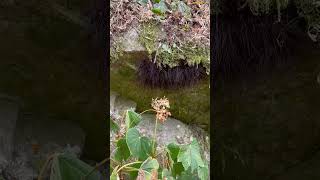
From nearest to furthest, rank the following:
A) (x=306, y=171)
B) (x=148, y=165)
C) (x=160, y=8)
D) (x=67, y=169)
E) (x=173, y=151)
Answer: (x=67, y=169)
(x=306, y=171)
(x=148, y=165)
(x=173, y=151)
(x=160, y=8)

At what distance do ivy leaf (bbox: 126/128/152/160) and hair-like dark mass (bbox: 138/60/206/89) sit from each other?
0.57 meters

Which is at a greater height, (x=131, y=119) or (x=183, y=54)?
(x=183, y=54)

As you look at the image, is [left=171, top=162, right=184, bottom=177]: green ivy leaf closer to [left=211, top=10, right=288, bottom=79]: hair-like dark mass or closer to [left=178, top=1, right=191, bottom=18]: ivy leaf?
[left=211, top=10, right=288, bottom=79]: hair-like dark mass

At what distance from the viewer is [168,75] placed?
1456 mm

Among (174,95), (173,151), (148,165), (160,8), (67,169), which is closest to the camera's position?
(67,169)

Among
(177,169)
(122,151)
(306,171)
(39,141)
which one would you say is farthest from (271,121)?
(39,141)

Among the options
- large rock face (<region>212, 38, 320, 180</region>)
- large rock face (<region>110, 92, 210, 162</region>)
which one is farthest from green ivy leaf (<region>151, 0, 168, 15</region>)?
large rock face (<region>212, 38, 320, 180</region>)

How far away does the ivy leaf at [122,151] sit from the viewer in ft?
3.06

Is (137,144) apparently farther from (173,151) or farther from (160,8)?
(160,8)

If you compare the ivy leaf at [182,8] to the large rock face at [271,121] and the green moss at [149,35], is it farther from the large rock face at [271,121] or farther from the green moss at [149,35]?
the large rock face at [271,121]

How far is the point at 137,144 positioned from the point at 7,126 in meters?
0.39

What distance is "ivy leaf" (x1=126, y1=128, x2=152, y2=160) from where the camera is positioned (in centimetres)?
88

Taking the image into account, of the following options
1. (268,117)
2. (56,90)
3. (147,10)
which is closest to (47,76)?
(56,90)

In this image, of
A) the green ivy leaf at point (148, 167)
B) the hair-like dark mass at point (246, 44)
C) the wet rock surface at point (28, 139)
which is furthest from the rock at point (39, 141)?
the hair-like dark mass at point (246, 44)
